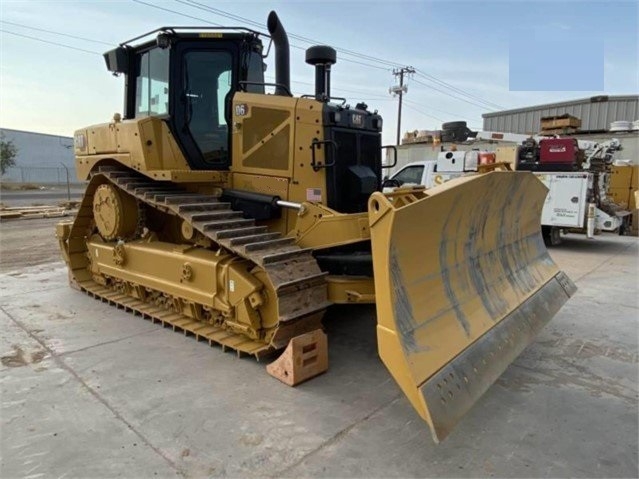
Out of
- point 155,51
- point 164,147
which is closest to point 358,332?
point 164,147

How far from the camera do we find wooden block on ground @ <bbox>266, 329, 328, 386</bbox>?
345 centimetres

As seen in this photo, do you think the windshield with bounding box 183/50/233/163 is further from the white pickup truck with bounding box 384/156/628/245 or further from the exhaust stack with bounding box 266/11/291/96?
the white pickup truck with bounding box 384/156/628/245

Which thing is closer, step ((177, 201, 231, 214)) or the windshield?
step ((177, 201, 231, 214))

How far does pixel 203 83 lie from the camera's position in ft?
16.3

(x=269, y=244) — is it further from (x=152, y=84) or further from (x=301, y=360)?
(x=152, y=84)

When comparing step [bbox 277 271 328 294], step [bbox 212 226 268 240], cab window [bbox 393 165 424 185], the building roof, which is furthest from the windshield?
the building roof

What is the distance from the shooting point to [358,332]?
468 centimetres

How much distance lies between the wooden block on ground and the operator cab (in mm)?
2273

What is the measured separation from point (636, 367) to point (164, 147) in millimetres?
4938

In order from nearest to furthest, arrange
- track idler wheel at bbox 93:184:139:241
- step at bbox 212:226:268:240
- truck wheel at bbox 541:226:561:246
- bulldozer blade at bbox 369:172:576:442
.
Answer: bulldozer blade at bbox 369:172:576:442 < step at bbox 212:226:268:240 < track idler wheel at bbox 93:184:139:241 < truck wheel at bbox 541:226:561:246

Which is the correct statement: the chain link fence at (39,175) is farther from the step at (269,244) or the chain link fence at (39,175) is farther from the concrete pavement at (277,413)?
the step at (269,244)

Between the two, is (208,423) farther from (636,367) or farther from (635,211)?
(635,211)

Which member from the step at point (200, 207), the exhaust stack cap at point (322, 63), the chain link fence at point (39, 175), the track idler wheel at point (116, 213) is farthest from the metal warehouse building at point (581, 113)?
the chain link fence at point (39, 175)

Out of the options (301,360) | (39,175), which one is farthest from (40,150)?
(301,360)
